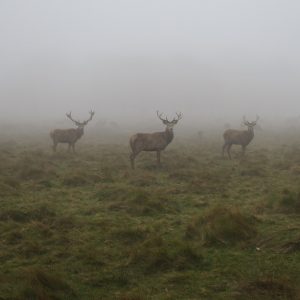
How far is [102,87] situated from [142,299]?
424ft

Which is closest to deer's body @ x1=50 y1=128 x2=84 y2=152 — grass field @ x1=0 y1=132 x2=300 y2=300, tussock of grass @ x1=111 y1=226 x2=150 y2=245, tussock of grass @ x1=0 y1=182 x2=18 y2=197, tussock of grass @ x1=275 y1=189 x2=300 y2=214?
grass field @ x1=0 y1=132 x2=300 y2=300

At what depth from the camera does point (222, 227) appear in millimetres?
10148

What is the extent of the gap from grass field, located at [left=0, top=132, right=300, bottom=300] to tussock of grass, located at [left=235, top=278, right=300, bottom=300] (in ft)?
0.05

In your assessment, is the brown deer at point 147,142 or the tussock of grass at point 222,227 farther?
the brown deer at point 147,142

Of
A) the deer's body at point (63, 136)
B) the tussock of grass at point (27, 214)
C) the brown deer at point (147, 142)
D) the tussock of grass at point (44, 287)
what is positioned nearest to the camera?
the tussock of grass at point (44, 287)

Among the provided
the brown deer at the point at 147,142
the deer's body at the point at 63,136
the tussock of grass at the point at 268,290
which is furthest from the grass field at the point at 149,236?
the deer's body at the point at 63,136

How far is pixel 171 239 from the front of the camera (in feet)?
32.8

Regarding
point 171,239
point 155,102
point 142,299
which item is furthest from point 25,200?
point 155,102

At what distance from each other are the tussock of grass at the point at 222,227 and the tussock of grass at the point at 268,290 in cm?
218

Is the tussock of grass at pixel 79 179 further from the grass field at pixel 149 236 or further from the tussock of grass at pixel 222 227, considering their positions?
the tussock of grass at pixel 222 227

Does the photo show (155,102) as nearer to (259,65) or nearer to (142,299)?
(259,65)

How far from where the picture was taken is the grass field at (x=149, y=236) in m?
7.57

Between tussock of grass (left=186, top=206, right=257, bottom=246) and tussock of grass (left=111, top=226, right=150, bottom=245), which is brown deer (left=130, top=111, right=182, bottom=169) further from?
tussock of grass (left=111, top=226, right=150, bottom=245)

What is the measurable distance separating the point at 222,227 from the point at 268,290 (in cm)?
291
